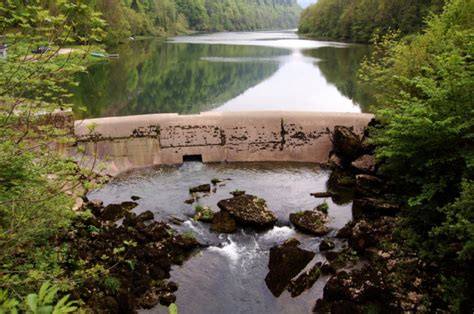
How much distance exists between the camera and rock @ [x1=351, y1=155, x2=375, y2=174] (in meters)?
14.3

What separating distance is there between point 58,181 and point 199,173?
33.6ft

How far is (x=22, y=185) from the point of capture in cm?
518

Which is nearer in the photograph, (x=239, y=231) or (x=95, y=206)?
(x=239, y=231)

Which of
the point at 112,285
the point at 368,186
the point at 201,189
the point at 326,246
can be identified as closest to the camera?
the point at 112,285

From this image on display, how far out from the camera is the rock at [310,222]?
11.3 meters

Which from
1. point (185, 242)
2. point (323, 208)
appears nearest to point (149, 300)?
point (185, 242)

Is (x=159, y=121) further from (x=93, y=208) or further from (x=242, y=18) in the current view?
(x=242, y=18)

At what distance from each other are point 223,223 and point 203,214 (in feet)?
2.92

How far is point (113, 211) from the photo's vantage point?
1207 centimetres

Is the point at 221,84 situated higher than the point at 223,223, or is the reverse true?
the point at 221,84

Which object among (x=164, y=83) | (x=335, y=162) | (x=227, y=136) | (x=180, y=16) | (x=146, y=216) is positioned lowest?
(x=146, y=216)

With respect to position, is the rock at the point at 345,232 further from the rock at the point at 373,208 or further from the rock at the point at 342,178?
the rock at the point at 342,178

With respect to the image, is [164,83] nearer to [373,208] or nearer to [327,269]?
[373,208]

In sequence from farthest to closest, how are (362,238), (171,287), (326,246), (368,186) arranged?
(368,186), (326,246), (362,238), (171,287)
